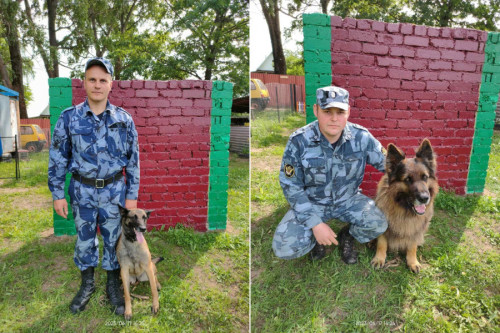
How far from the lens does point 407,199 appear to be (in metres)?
2.74

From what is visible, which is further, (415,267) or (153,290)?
(415,267)

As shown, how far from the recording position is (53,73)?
32.1 feet

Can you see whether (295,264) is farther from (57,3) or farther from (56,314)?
(57,3)

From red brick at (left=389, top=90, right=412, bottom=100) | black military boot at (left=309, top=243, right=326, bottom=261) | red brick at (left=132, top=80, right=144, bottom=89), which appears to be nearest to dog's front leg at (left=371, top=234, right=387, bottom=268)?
black military boot at (left=309, top=243, right=326, bottom=261)

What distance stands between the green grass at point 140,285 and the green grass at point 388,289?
0.31m

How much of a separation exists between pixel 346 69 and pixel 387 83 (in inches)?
23.8

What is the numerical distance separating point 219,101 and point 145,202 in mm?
1623

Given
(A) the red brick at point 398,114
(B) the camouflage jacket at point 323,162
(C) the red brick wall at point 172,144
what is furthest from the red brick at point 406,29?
(C) the red brick wall at point 172,144

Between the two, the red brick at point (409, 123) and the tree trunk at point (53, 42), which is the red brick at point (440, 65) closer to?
the red brick at point (409, 123)

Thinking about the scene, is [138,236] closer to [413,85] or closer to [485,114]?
[413,85]

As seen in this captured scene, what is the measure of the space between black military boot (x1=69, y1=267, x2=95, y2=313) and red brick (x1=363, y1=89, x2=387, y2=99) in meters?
3.49

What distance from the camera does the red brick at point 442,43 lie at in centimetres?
400

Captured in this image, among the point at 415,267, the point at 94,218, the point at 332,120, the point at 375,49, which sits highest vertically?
the point at 375,49

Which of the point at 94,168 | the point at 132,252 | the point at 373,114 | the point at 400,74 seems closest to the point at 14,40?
the point at 94,168
